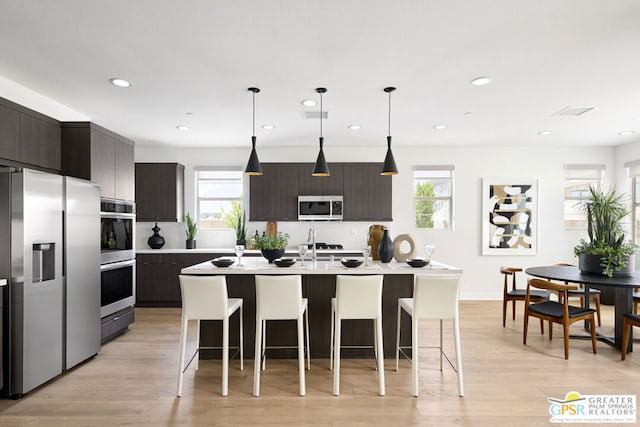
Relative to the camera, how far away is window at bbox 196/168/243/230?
650 centimetres

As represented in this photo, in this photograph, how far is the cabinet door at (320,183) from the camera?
6.07m

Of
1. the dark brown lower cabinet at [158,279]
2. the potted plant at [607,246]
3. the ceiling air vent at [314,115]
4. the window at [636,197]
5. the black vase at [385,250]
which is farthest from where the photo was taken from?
the window at [636,197]

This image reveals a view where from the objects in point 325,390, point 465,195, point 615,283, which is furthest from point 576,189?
point 325,390

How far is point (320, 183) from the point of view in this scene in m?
6.08

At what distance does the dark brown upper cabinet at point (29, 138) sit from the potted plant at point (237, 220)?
113 inches

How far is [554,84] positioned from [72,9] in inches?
156

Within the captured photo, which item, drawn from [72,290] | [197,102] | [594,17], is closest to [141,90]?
[197,102]

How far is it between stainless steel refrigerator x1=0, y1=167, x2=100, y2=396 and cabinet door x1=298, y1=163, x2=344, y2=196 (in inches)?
124

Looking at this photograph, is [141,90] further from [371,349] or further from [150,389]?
[371,349]

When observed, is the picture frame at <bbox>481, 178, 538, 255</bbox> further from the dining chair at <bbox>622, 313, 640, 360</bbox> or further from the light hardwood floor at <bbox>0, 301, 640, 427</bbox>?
the dining chair at <bbox>622, 313, 640, 360</bbox>

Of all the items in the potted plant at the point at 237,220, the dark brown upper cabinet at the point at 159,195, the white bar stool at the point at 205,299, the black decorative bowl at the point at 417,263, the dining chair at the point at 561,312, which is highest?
the dark brown upper cabinet at the point at 159,195

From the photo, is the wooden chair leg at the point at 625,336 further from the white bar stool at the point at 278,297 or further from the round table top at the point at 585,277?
the white bar stool at the point at 278,297

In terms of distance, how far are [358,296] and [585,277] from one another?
102 inches
